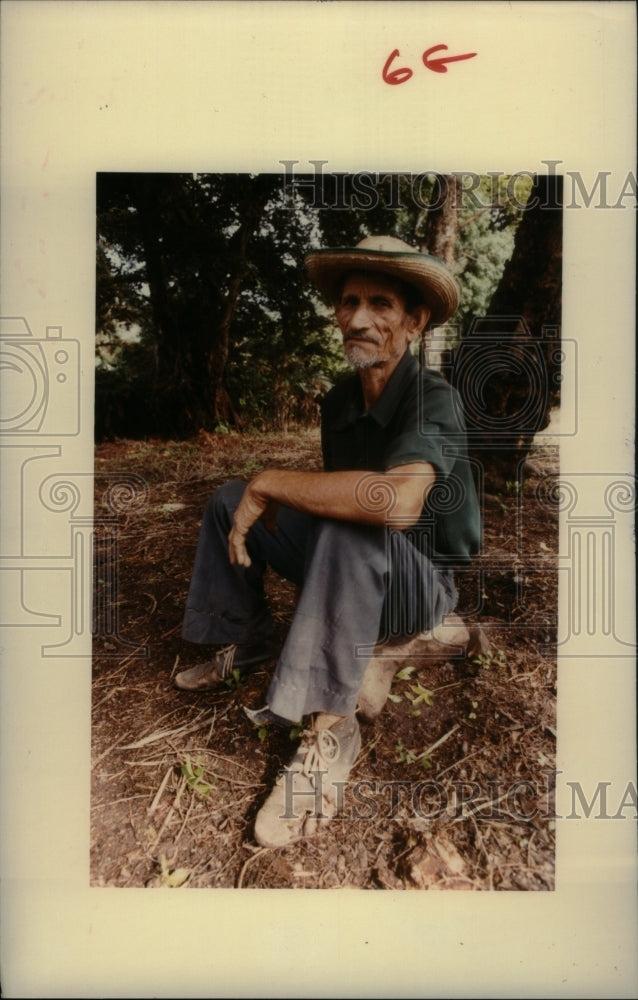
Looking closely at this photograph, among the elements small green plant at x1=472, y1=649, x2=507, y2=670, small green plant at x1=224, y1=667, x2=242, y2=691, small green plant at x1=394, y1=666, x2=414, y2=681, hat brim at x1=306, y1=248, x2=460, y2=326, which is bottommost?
small green plant at x1=224, y1=667, x2=242, y2=691

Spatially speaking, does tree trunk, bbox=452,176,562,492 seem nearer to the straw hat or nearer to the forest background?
the forest background

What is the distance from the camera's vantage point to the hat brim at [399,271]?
2.28 metres

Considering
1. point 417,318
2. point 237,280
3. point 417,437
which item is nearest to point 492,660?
point 417,437

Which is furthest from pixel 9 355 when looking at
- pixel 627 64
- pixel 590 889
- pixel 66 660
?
pixel 590 889

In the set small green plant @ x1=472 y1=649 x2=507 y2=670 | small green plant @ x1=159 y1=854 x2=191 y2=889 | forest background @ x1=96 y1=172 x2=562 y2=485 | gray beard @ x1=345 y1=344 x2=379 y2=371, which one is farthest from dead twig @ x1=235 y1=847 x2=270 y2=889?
gray beard @ x1=345 y1=344 x2=379 y2=371

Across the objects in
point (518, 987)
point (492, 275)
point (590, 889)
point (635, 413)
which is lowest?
point (518, 987)

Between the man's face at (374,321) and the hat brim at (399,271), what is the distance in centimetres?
3

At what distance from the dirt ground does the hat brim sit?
502mm

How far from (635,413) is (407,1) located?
1.47 m

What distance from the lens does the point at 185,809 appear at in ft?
7.75

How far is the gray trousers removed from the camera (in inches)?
90.3

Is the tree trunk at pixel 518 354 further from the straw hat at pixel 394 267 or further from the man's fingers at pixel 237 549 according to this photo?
the man's fingers at pixel 237 549

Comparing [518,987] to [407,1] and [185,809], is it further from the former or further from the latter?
[407,1]

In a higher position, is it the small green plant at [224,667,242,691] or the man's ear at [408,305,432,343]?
the man's ear at [408,305,432,343]
